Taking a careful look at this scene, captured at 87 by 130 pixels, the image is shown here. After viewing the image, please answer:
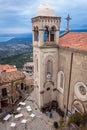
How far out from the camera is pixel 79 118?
17625 mm

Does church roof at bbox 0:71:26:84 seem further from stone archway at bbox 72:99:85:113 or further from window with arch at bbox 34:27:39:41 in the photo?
stone archway at bbox 72:99:85:113

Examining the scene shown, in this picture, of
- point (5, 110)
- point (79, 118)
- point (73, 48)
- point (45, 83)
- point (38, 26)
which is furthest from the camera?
point (5, 110)

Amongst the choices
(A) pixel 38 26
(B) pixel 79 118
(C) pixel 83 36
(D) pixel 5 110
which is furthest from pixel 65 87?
(D) pixel 5 110

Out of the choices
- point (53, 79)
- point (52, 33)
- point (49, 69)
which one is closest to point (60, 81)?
point (53, 79)

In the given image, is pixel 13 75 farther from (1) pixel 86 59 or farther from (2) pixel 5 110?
(1) pixel 86 59

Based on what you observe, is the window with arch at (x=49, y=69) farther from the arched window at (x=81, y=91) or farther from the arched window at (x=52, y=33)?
the arched window at (x=81, y=91)

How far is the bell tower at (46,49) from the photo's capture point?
23.5 metres

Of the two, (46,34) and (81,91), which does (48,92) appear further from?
(46,34)

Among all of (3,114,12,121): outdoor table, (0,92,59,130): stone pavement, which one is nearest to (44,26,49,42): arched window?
(0,92,59,130): stone pavement

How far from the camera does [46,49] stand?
Result: 2442 cm

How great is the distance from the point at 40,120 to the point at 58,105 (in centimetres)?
447

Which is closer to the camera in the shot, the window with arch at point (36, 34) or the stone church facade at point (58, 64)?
the stone church facade at point (58, 64)

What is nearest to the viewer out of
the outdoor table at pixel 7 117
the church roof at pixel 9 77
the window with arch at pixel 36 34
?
the window with arch at pixel 36 34

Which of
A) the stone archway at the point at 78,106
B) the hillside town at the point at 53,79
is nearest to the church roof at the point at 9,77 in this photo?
the hillside town at the point at 53,79
